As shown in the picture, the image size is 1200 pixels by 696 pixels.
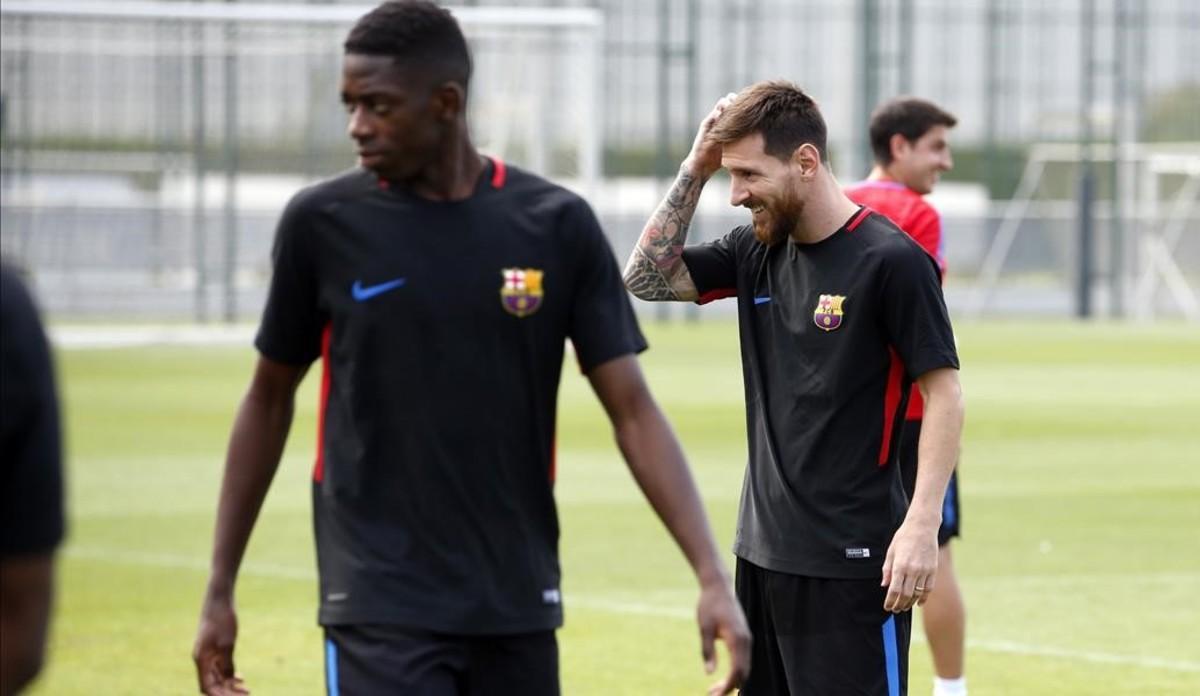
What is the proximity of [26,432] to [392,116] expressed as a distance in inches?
54.8

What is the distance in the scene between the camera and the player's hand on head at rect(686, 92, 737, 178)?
5.82 metres

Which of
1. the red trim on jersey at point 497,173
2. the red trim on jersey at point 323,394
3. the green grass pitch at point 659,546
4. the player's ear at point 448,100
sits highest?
the player's ear at point 448,100

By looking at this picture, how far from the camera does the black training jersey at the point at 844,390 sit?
560cm

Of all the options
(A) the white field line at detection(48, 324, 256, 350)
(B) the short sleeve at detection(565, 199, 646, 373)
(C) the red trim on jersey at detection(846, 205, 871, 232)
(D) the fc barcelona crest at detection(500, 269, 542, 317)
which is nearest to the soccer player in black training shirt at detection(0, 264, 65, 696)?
(D) the fc barcelona crest at detection(500, 269, 542, 317)

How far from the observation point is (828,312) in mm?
5660

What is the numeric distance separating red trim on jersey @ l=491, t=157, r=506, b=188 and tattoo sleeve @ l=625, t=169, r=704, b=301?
1651 mm

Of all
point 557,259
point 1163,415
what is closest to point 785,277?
point 557,259

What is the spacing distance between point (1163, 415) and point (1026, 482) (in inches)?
244

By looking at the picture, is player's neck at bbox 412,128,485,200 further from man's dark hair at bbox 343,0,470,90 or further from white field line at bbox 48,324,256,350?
white field line at bbox 48,324,256,350

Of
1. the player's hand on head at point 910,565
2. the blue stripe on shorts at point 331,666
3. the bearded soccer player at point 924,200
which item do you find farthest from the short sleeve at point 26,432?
the bearded soccer player at point 924,200

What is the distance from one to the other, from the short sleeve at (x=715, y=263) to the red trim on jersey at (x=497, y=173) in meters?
1.64

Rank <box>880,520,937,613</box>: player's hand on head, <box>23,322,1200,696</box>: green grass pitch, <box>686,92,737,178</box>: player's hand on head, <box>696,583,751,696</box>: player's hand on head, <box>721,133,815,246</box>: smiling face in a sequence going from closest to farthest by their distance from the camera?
1. <box>696,583,751,696</box>: player's hand on head
2. <box>880,520,937,613</box>: player's hand on head
3. <box>721,133,815,246</box>: smiling face
4. <box>686,92,737,178</box>: player's hand on head
5. <box>23,322,1200,696</box>: green grass pitch

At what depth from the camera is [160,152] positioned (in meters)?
35.9

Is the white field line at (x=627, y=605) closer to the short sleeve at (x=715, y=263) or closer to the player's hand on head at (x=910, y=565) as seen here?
the short sleeve at (x=715, y=263)
